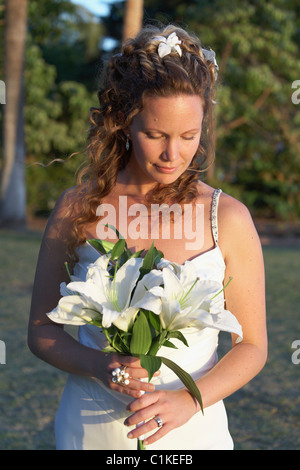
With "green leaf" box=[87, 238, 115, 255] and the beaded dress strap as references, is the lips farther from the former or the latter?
Answer: "green leaf" box=[87, 238, 115, 255]

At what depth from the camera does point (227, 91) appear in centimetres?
2181

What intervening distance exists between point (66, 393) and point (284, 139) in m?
24.4

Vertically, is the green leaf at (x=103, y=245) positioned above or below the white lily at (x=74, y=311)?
above

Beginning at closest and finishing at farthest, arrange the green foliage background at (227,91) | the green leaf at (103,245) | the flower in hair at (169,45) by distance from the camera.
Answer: the green leaf at (103,245) < the flower in hair at (169,45) < the green foliage background at (227,91)

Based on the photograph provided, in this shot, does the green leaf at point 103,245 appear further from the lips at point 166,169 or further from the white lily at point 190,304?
the lips at point 166,169

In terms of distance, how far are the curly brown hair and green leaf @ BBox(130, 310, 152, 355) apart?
620 mm

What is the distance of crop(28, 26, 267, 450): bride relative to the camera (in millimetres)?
2262

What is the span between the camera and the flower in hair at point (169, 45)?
7.66ft

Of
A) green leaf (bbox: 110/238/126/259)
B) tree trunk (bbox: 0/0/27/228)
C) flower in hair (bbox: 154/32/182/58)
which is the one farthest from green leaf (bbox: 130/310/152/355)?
tree trunk (bbox: 0/0/27/228)

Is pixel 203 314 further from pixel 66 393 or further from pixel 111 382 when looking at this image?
pixel 66 393

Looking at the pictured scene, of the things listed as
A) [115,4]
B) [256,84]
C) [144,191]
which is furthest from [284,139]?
[144,191]

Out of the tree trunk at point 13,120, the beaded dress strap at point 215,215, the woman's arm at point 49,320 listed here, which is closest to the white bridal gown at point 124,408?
the beaded dress strap at point 215,215

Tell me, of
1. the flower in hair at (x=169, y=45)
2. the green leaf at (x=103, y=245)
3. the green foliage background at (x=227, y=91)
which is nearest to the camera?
the green leaf at (x=103, y=245)
